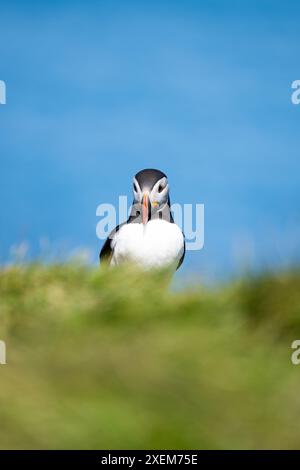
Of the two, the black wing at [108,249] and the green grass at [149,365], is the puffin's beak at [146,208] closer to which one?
the black wing at [108,249]

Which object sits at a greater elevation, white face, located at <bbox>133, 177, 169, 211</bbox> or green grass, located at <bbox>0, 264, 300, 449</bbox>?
white face, located at <bbox>133, 177, 169, 211</bbox>

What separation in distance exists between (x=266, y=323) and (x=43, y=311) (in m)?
1.60

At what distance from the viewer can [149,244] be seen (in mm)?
9398

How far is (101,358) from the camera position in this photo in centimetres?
501

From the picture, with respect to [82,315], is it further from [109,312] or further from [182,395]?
[182,395]

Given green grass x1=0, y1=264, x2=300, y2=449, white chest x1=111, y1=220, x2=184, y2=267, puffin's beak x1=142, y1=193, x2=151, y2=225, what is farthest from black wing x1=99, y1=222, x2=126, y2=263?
green grass x1=0, y1=264, x2=300, y2=449

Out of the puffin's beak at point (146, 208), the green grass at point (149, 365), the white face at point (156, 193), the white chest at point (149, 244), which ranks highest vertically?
the white face at point (156, 193)

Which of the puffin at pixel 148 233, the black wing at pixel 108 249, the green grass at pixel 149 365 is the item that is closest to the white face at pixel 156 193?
the puffin at pixel 148 233

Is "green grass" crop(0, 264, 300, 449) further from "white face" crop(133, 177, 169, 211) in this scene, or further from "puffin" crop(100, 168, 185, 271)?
"white face" crop(133, 177, 169, 211)

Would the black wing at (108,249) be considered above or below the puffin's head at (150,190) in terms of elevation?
below

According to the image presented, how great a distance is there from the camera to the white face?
10.2 m

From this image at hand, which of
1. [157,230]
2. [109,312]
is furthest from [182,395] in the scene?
[157,230]

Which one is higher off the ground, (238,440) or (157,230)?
(157,230)

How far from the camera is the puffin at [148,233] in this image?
9.39m
